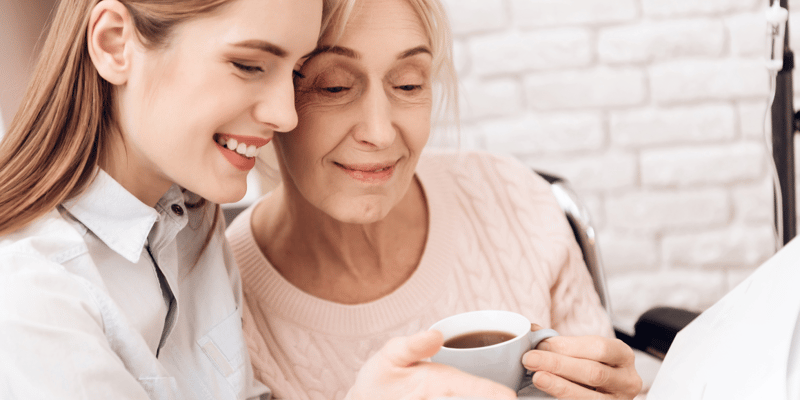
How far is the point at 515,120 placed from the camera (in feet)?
5.47

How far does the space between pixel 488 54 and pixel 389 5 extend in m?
0.82

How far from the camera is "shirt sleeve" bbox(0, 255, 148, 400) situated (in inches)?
20.6

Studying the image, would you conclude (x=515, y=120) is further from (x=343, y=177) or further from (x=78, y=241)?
(x=78, y=241)

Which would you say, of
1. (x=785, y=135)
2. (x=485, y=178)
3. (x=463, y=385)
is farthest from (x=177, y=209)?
(x=785, y=135)

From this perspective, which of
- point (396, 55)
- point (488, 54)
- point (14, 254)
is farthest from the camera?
point (488, 54)

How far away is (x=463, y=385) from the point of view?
0.58m

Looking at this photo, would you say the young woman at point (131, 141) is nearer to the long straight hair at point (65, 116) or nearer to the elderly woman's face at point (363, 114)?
the long straight hair at point (65, 116)

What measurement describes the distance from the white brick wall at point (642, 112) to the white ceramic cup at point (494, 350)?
1033mm

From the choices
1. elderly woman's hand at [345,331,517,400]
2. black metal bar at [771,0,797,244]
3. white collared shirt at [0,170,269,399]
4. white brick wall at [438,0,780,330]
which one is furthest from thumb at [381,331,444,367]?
white brick wall at [438,0,780,330]

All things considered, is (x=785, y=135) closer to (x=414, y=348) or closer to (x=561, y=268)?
(x=561, y=268)

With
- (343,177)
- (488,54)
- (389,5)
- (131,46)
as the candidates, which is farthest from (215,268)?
(488,54)

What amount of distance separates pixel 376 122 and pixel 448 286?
1.03ft

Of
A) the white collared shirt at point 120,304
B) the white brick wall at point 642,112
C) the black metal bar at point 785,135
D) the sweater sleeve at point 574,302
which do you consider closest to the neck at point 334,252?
the white collared shirt at point 120,304

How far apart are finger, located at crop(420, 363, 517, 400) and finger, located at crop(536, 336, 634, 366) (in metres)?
0.11
